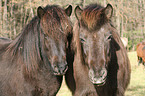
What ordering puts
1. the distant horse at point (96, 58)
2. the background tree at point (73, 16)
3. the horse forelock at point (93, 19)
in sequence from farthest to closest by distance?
1. the background tree at point (73, 16)
2. the horse forelock at point (93, 19)
3. the distant horse at point (96, 58)

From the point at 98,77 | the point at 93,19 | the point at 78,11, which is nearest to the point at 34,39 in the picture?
the point at 78,11

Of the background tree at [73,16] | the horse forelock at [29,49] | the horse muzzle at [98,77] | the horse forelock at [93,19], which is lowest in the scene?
the horse muzzle at [98,77]

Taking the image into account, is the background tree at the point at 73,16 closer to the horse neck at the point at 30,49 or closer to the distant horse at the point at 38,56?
the distant horse at the point at 38,56

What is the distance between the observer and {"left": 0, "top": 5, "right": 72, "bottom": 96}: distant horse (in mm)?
3676

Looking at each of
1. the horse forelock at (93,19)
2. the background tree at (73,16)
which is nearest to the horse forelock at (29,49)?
the horse forelock at (93,19)

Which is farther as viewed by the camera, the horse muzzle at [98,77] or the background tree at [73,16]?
the background tree at [73,16]

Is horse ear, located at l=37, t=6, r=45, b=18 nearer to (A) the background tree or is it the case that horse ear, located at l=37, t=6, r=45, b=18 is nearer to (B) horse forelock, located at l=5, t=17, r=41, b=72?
(B) horse forelock, located at l=5, t=17, r=41, b=72

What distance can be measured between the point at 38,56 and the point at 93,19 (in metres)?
1.29

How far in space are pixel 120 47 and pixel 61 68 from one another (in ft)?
4.98

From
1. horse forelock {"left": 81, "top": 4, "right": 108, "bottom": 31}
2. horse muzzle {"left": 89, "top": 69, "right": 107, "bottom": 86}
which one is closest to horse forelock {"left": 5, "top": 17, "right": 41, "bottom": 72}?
horse forelock {"left": 81, "top": 4, "right": 108, "bottom": 31}

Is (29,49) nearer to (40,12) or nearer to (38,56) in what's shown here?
(38,56)

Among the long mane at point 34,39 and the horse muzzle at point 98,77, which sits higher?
the long mane at point 34,39

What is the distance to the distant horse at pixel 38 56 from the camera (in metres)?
3.68

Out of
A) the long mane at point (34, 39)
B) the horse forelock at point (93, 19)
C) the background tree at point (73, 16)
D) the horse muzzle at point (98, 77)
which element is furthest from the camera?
the background tree at point (73, 16)
